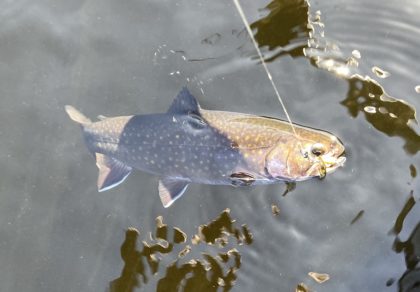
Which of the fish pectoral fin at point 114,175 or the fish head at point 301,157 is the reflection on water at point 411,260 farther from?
the fish pectoral fin at point 114,175

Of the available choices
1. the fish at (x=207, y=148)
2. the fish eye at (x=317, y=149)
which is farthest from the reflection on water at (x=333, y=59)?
the fish eye at (x=317, y=149)

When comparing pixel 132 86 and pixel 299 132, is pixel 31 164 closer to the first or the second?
pixel 132 86

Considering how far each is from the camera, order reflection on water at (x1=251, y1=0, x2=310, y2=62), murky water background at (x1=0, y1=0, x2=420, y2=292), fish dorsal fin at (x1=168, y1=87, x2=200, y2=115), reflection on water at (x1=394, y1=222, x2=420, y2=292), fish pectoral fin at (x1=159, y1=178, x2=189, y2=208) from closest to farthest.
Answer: fish dorsal fin at (x1=168, y1=87, x2=200, y2=115) → fish pectoral fin at (x1=159, y1=178, x2=189, y2=208) → reflection on water at (x1=394, y1=222, x2=420, y2=292) → murky water background at (x1=0, y1=0, x2=420, y2=292) → reflection on water at (x1=251, y1=0, x2=310, y2=62)

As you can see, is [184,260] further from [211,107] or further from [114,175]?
[211,107]

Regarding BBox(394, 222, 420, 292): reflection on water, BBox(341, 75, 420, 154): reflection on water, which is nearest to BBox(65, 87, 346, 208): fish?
BBox(341, 75, 420, 154): reflection on water

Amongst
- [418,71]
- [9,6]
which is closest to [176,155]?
[418,71]

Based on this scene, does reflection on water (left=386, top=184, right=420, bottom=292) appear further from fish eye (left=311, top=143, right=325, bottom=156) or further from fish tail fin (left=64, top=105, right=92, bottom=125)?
fish tail fin (left=64, top=105, right=92, bottom=125)
